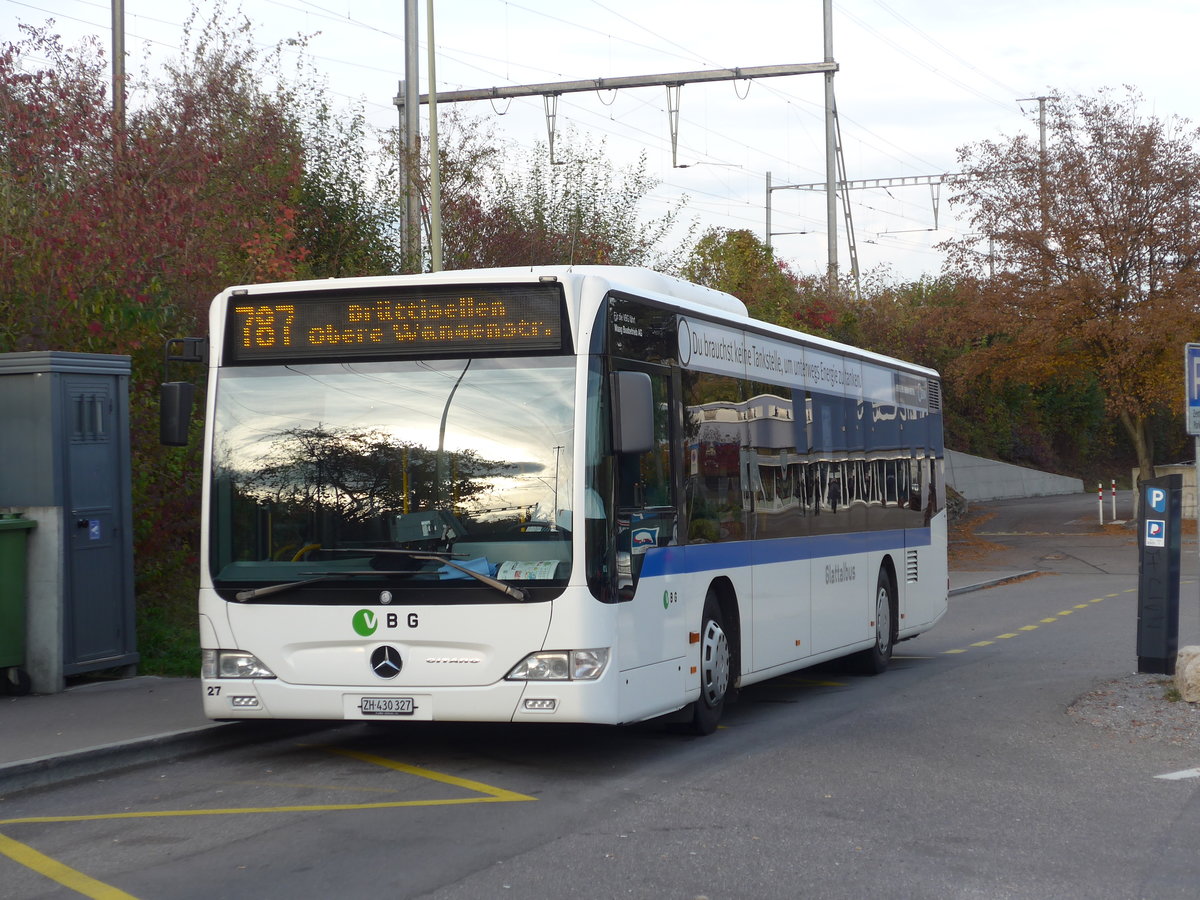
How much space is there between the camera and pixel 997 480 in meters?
51.2

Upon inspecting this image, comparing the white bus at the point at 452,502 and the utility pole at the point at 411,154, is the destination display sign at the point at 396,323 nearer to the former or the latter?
the white bus at the point at 452,502

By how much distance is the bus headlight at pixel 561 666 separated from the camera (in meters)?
8.45

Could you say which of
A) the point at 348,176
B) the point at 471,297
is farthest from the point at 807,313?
the point at 471,297

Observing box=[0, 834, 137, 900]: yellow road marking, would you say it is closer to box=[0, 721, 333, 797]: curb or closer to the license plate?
box=[0, 721, 333, 797]: curb

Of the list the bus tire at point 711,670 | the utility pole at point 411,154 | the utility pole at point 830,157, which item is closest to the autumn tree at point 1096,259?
the utility pole at point 830,157

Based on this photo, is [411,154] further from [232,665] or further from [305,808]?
[305,808]

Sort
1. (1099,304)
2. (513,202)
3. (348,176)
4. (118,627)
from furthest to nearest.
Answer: (1099,304)
(513,202)
(348,176)
(118,627)

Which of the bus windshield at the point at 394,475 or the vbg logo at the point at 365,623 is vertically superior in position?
the bus windshield at the point at 394,475

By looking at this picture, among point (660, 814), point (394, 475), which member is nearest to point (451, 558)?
point (394, 475)

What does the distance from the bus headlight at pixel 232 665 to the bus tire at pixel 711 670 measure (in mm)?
2803

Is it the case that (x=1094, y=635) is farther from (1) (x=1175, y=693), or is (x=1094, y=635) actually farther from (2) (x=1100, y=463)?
(2) (x=1100, y=463)

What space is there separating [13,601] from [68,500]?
34.1 inches

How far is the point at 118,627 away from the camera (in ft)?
40.3

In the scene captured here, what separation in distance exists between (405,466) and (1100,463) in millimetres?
59738
